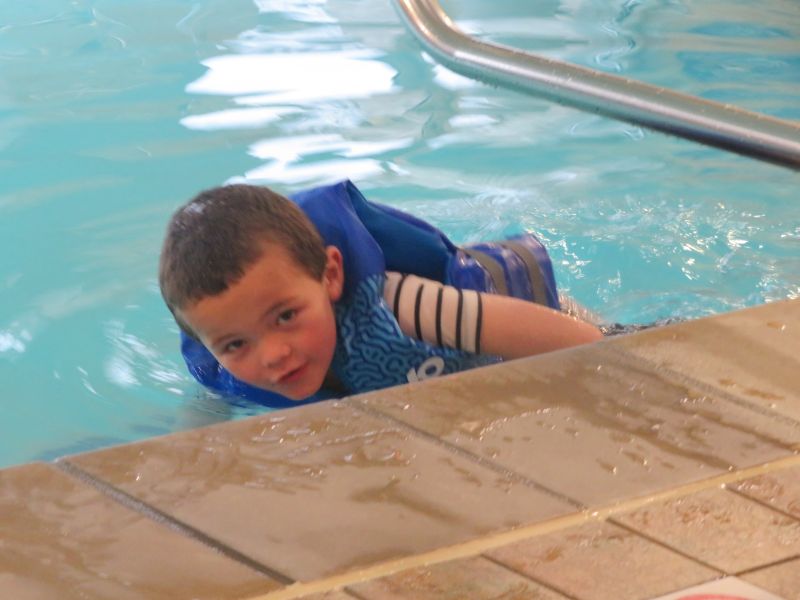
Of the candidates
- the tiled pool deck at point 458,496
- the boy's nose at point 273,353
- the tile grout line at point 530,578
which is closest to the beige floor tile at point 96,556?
the tiled pool deck at point 458,496

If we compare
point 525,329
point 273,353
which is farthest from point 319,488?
point 525,329

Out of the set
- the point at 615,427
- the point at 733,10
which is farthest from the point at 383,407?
the point at 733,10

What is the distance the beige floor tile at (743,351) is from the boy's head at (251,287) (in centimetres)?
66

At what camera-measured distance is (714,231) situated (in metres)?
3.56

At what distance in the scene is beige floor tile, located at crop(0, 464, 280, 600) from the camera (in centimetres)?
109

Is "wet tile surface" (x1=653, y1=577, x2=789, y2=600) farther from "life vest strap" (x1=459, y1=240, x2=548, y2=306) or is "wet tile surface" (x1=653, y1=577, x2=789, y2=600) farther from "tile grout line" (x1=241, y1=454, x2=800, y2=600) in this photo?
"life vest strap" (x1=459, y1=240, x2=548, y2=306)

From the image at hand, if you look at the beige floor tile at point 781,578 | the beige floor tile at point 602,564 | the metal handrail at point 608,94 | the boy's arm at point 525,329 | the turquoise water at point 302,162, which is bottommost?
the turquoise water at point 302,162

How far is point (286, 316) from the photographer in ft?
6.64

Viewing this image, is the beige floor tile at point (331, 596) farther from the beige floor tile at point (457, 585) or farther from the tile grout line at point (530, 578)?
the tile grout line at point (530, 578)

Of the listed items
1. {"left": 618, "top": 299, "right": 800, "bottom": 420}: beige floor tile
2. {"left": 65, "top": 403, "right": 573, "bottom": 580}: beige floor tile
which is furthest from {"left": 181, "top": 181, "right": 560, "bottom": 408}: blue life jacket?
{"left": 65, "top": 403, "right": 573, "bottom": 580}: beige floor tile

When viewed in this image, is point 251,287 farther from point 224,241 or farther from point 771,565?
point 771,565

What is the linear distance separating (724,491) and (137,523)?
23.1 inches

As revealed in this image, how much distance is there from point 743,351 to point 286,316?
80 centimetres

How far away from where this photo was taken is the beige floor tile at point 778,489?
1.21m
